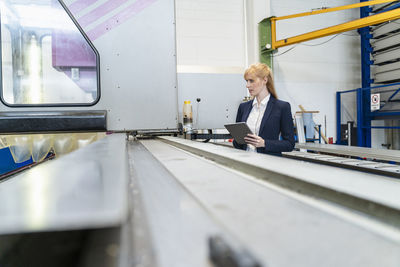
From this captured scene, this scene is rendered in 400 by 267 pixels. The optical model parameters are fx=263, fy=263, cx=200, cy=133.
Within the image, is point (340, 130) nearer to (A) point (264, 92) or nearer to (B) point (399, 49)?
(B) point (399, 49)

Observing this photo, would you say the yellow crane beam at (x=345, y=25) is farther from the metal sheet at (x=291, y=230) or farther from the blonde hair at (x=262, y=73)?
the metal sheet at (x=291, y=230)

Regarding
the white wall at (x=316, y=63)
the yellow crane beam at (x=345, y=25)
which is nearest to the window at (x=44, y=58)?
the yellow crane beam at (x=345, y=25)

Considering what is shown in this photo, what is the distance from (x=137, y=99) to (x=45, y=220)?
1493 mm

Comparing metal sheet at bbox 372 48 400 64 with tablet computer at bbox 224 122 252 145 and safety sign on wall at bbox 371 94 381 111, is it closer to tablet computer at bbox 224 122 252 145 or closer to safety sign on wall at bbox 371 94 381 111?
safety sign on wall at bbox 371 94 381 111

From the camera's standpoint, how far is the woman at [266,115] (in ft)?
5.37

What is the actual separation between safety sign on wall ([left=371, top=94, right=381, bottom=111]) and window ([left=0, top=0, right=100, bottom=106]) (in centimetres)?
373

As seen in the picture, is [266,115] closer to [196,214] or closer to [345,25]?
[196,214]

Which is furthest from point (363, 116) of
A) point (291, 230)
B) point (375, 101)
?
point (291, 230)

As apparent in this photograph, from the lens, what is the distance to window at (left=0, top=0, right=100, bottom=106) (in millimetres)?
1543

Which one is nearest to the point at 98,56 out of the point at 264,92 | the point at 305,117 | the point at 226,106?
the point at 226,106

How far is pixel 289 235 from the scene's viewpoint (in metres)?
0.31

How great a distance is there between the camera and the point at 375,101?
3709 mm

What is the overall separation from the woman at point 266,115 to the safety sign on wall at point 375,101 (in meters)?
2.75

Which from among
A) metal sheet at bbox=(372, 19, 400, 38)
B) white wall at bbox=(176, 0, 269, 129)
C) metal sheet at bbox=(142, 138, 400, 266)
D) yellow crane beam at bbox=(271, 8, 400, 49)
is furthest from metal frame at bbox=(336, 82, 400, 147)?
metal sheet at bbox=(142, 138, 400, 266)
